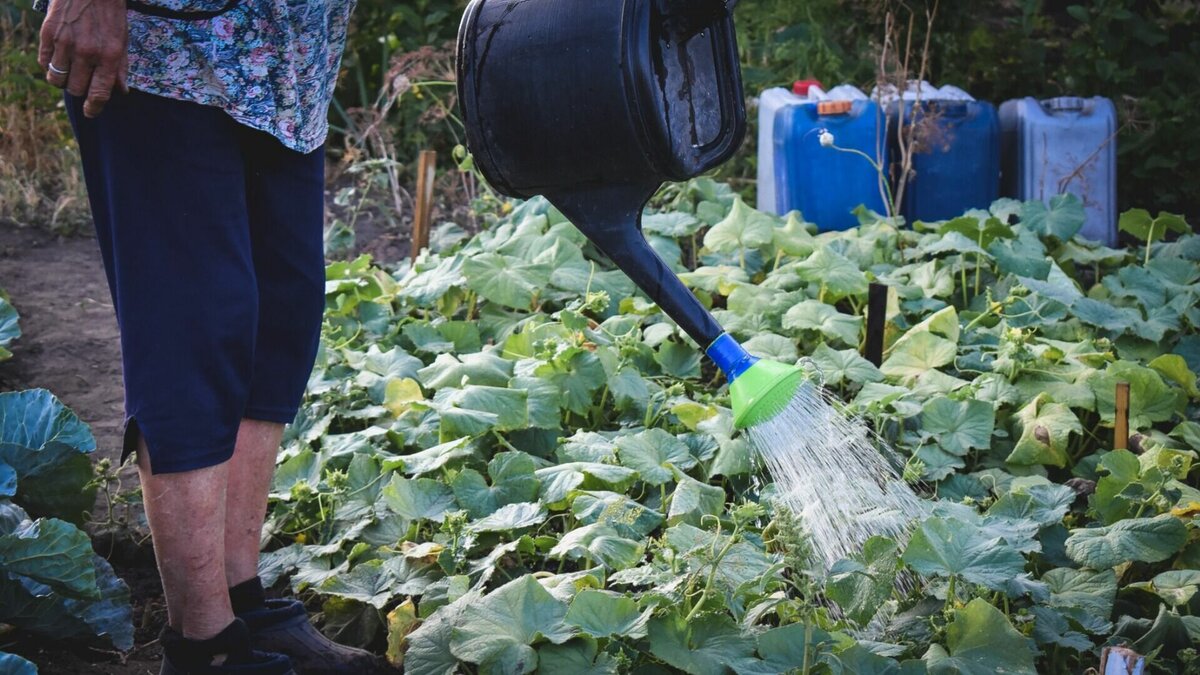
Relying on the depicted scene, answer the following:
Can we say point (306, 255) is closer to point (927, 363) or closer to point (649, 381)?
point (649, 381)

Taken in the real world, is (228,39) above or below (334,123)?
above

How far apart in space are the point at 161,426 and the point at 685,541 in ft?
2.44

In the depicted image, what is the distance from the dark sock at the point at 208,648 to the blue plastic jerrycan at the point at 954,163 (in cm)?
271

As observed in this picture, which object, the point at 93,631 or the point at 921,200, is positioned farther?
the point at 921,200

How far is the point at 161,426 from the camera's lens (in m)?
1.45

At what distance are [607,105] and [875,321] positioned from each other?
1265mm

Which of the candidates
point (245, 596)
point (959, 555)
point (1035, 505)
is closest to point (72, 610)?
point (245, 596)

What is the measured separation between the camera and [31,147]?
480cm

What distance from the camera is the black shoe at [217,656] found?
156cm

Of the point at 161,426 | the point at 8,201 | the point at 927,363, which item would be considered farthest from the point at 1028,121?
the point at 8,201

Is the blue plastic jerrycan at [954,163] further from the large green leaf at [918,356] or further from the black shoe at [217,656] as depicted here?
the black shoe at [217,656]

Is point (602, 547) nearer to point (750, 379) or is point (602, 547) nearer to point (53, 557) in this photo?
point (750, 379)

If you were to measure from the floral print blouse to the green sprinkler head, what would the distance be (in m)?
0.60

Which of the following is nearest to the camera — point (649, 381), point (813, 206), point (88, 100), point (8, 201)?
point (88, 100)
